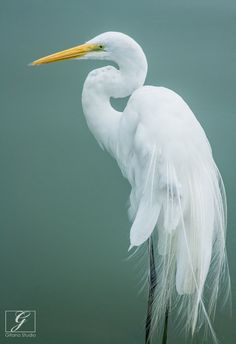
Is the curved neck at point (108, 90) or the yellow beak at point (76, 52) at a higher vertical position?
the yellow beak at point (76, 52)

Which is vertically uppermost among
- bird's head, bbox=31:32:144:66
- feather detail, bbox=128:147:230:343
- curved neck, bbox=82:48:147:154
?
bird's head, bbox=31:32:144:66

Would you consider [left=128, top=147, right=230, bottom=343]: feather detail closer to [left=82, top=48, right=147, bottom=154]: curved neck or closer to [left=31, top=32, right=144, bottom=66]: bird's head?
[left=82, top=48, right=147, bottom=154]: curved neck

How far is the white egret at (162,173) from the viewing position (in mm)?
2084

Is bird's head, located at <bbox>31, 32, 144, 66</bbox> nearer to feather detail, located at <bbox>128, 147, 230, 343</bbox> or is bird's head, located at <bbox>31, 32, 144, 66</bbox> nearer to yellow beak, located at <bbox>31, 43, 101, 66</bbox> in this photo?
yellow beak, located at <bbox>31, 43, 101, 66</bbox>

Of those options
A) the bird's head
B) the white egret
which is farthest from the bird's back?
the bird's head

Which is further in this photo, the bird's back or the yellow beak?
the yellow beak

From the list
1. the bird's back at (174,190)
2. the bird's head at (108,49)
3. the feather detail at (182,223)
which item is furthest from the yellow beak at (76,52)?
the feather detail at (182,223)

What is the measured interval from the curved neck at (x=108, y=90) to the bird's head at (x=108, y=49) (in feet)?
0.08

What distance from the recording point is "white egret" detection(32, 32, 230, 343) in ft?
6.84

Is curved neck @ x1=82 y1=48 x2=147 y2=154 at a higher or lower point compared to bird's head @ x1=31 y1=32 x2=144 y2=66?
lower

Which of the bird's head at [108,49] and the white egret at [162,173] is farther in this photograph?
the bird's head at [108,49]

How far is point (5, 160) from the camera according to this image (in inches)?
111

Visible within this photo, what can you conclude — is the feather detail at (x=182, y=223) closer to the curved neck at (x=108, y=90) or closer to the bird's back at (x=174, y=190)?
the bird's back at (x=174, y=190)

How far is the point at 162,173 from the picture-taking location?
2.10m
